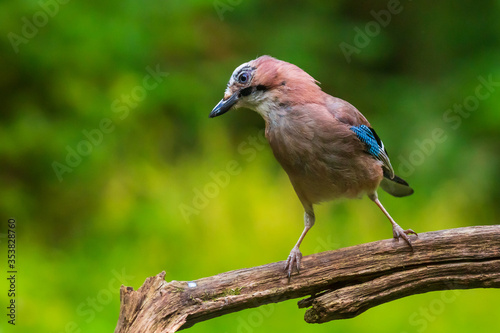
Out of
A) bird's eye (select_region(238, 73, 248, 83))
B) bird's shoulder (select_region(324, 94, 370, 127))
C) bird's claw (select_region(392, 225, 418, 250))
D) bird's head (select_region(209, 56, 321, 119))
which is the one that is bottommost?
bird's claw (select_region(392, 225, 418, 250))

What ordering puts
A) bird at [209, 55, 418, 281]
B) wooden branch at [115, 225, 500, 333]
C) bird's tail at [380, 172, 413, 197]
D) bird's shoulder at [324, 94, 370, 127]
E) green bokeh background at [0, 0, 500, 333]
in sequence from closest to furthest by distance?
wooden branch at [115, 225, 500, 333] → bird at [209, 55, 418, 281] → bird's shoulder at [324, 94, 370, 127] → bird's tail at [380, 172, 413, 197] → green bokeh background at [0, 0, 500, 333]

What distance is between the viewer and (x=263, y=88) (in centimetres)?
401

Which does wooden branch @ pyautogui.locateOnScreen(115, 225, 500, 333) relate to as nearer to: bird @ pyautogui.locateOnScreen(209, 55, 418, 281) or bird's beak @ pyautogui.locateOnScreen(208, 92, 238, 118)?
bird @ pyautogui.locateOnScreen(209, 55, 418, 281)

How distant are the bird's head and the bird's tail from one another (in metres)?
1.10

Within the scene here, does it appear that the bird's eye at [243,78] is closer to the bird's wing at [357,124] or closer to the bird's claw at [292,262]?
the bird's wing at [357,124]

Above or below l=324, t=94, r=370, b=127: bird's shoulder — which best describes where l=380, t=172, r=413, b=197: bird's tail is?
below

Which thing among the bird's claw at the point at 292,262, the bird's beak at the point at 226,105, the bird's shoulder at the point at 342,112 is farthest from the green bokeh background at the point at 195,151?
the bird's beak at the point at 226,105

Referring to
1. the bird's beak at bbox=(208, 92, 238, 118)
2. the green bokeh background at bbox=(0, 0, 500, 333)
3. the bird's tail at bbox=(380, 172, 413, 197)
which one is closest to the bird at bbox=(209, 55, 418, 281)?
the bird's beak at bbox=(208, 92, 238, 118)

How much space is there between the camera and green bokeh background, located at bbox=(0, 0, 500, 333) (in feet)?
17.6

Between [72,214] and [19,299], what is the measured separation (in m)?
1.22

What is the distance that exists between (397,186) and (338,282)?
4.23 feet

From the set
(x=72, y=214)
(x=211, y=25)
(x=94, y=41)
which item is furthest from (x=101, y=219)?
(x=211, y=25)

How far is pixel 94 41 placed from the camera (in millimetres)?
6125

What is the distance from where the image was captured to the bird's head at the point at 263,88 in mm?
3988
